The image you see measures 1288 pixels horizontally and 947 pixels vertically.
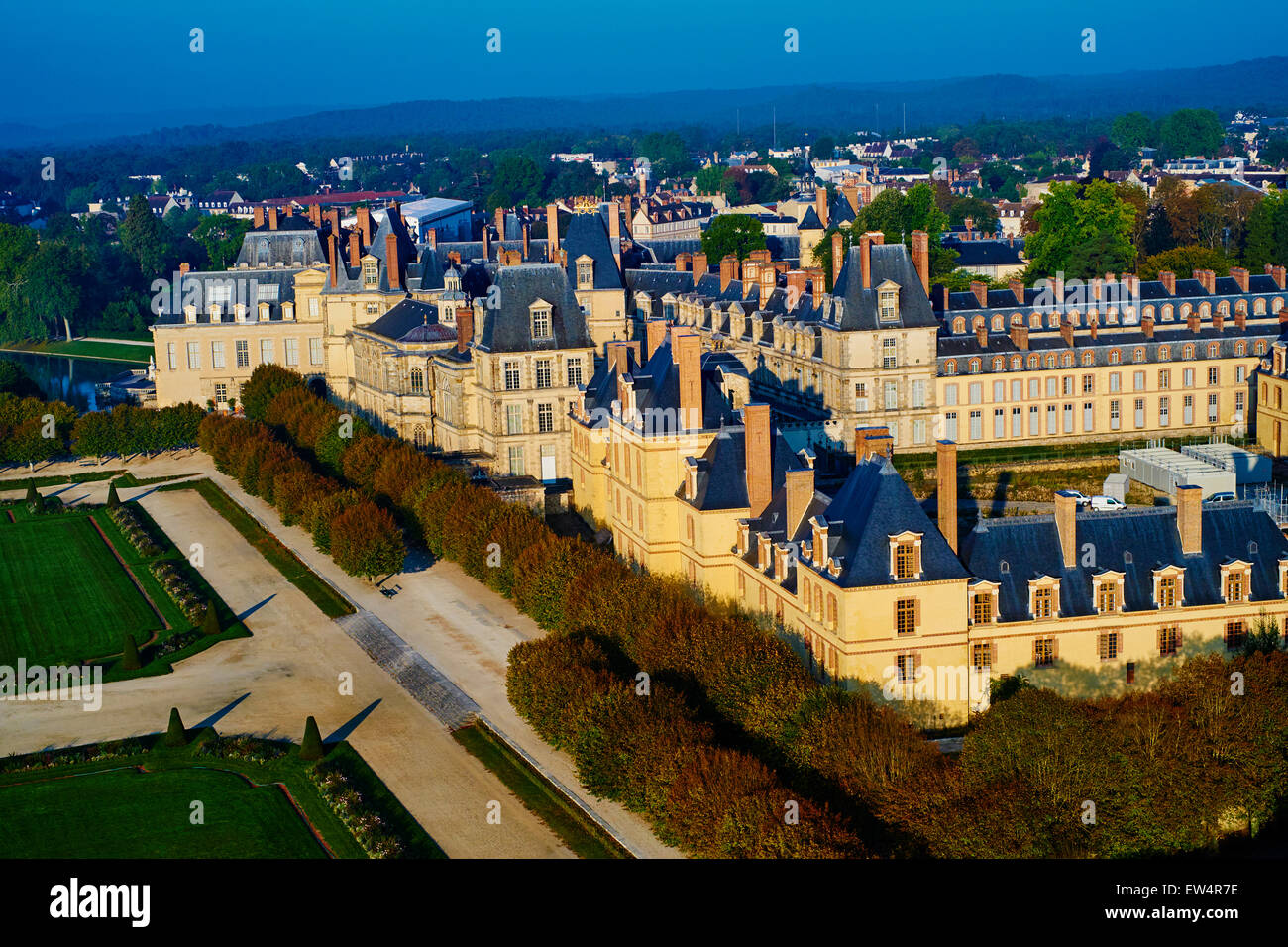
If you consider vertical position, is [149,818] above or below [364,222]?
below

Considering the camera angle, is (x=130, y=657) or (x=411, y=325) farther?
(x=411, y=325)

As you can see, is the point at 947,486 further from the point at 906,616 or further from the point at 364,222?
the point at 364,222

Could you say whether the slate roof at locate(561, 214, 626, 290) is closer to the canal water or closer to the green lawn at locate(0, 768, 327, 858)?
the canal water

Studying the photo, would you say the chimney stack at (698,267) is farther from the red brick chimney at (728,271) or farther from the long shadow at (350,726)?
the long shadow at (350,726)

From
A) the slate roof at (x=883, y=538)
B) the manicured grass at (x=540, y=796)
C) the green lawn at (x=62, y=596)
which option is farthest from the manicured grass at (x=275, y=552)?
the slate roof at (x=883, y=538)

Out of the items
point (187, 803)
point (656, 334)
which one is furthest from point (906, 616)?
point (656, 334)
